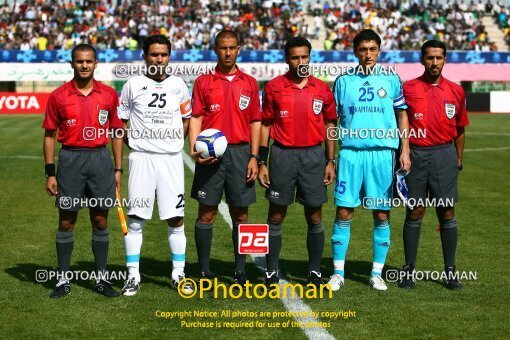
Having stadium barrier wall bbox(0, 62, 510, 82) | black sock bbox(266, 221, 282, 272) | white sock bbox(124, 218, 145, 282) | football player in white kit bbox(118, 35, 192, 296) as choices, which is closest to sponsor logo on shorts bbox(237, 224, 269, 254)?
black sock bbox(266, 221, 282, 272)

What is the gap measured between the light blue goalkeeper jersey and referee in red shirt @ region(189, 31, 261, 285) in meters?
0.82

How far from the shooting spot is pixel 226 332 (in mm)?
6445

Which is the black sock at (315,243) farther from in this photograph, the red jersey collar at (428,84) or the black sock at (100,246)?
the black sock at (100,246)

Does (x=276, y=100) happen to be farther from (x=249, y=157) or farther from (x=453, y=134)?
(x=453, y=134)

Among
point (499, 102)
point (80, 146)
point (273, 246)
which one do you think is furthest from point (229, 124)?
point (499, 102)

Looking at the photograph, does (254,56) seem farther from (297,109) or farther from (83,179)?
(83,179)

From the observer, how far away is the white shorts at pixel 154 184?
25.0 feet

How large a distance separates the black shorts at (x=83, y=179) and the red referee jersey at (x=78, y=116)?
100mm

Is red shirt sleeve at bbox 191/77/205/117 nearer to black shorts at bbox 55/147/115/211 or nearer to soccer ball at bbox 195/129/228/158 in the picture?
soccer ball at bbox 195/129/228/158

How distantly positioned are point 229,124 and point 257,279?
157 cm

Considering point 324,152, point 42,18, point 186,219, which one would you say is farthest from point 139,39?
point 324,152

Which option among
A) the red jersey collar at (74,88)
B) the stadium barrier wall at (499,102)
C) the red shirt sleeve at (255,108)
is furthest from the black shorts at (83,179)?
the stadium barrier wall at (499,102)

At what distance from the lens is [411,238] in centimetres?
Answer: 812

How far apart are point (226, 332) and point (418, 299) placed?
1953 mm
